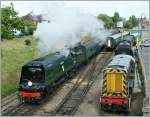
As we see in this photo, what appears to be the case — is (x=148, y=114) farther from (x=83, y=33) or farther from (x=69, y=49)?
(x=83, y=33)

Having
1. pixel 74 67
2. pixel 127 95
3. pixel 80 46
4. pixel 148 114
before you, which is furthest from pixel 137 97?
pixel 80 46

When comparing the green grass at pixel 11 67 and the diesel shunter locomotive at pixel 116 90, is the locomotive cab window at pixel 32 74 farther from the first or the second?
the diesel shunter locomotive at pixel 116 90

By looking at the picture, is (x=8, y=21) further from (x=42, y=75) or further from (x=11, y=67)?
(x=42, y=75)

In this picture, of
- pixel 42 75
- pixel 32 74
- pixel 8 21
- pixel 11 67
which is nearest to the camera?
pixel 42 75

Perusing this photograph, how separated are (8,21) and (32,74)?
33.7 ft

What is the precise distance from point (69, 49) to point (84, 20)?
41.2 feet

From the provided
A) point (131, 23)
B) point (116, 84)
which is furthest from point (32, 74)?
point (131, 23)

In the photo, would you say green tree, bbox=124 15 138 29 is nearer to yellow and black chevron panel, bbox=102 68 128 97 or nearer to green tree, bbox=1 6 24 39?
green tree, bbox=1 6 24 39

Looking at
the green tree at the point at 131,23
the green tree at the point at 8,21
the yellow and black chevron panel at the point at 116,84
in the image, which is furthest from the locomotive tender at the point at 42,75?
the green tree at the point at 131,23

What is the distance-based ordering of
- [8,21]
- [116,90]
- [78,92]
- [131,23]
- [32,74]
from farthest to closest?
[131,23] → [8,21] → [78,92] → [32,74] → [116,90]

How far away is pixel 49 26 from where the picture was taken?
109ft

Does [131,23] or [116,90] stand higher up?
[116,90]

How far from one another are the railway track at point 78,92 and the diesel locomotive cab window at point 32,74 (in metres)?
2.29

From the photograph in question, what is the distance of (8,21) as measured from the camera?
3319cm
